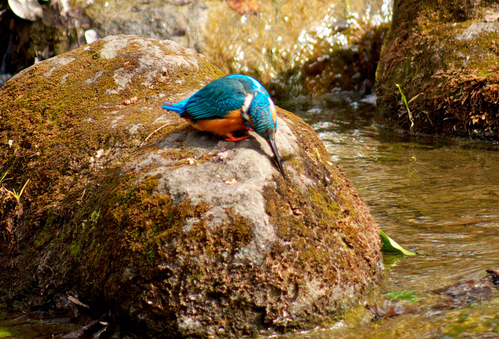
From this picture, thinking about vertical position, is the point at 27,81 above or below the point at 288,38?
below

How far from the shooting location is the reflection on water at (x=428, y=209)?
9.52ft

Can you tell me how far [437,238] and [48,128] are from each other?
3537 mm

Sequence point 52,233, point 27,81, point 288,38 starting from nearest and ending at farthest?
point 52,233 < point 27,81 < point 288,38

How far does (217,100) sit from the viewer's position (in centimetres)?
337

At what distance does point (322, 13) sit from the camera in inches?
451

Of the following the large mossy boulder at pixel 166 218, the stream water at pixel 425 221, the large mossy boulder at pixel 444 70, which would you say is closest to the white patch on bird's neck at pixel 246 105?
the large mossy boulder at pixel 166 218

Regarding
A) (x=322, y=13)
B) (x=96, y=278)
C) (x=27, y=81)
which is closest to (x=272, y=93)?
(x=322, y=13)

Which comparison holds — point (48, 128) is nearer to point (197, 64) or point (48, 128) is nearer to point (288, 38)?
point (197, 64)

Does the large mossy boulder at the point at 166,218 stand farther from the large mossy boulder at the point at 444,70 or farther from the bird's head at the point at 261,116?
the large mossy boulder at the point at 444,70

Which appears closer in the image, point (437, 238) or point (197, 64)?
point (437, 238)

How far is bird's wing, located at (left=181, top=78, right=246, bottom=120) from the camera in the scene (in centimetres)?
331

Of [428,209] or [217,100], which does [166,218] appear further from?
[428,209]

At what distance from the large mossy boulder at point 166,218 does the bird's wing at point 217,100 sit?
0.70ft

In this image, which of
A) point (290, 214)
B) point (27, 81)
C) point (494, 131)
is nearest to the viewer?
point (290, 214)
